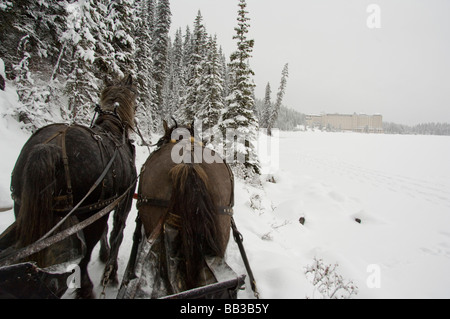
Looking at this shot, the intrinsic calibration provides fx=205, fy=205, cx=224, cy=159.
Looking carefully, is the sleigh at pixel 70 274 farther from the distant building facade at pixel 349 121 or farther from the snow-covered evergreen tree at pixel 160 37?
the distant building facade at pixel 349 121

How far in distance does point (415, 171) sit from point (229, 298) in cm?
2059

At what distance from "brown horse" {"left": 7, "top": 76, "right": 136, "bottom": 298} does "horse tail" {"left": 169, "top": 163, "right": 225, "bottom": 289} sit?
99 cm

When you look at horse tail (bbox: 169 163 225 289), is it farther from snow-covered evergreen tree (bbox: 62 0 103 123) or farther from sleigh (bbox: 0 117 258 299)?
snow-covered evergreen tree (bbox: 62 0 103 123)

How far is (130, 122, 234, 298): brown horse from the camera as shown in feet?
6.70

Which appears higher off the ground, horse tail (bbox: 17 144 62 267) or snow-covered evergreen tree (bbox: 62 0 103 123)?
snow-covered evergreen tree (bbox: 62 0 103 123)

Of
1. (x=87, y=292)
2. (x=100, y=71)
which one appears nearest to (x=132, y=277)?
(x=87, y=292)

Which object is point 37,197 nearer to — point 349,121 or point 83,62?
point 83,62

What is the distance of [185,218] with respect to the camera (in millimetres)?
2107

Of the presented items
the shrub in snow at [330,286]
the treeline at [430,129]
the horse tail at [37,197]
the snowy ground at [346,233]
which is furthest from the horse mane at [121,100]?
the treeline at [430,129]

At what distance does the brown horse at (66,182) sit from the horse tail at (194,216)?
99cm

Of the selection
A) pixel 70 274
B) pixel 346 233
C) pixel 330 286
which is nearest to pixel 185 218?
pixel 70 274

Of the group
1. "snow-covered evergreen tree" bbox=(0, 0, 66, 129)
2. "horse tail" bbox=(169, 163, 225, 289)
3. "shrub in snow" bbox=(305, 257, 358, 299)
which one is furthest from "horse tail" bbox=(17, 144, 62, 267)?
"snow-covered evergreen tree" bbox=(0, 0, 66, 129)

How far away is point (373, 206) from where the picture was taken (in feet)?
33.6

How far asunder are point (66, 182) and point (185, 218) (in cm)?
142
